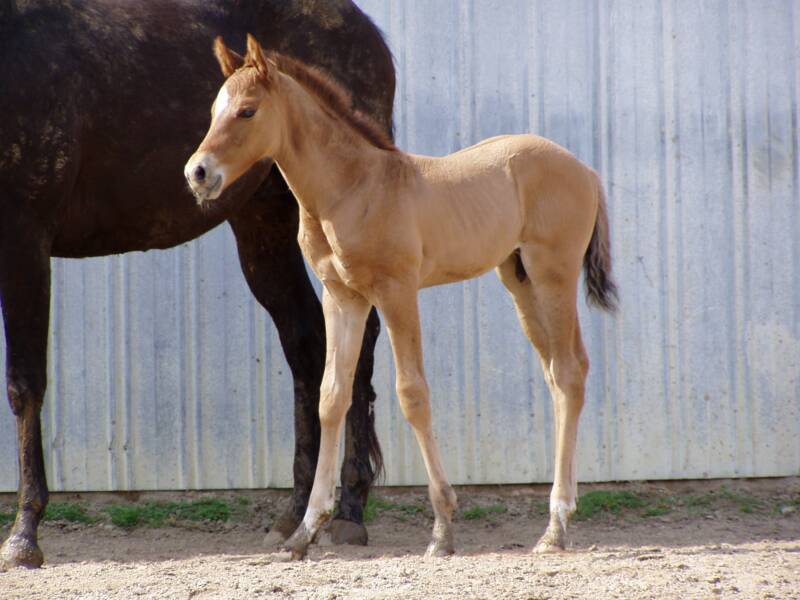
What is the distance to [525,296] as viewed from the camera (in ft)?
15.7

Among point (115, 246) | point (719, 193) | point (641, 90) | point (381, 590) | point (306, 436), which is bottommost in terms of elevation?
point (381, 590)

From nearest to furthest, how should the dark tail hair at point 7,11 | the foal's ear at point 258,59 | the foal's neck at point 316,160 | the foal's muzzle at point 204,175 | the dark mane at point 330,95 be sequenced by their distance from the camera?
the foal's muzzle at point 204,175
the foal's ear at point 258,59
the foal's neck at point 316,160
the dark mane at point 330,95
the dark tail hair at point 7,11

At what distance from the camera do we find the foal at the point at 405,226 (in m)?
4.09

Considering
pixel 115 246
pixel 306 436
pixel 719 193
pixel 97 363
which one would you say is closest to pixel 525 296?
pixel 306 436

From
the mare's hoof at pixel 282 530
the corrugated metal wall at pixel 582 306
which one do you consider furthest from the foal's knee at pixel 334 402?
the corrugated metal wall at pixel 582 306

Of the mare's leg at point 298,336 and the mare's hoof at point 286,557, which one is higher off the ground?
the mare's leg at point 298,336

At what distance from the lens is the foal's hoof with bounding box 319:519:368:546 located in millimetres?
5414

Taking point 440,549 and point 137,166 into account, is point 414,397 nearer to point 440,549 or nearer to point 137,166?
point 440,549

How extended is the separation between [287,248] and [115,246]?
3.16 ft

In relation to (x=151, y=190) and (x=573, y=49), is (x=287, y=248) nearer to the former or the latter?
(x=151, y=190)

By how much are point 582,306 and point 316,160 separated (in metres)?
2.77

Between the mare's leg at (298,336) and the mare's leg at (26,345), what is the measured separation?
1350 mm

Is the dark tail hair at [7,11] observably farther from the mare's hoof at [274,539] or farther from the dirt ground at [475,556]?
the mare's hoof at [274,539]

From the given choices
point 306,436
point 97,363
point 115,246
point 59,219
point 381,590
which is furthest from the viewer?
point 97,363
